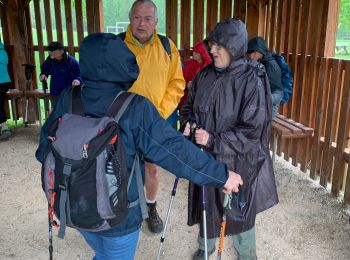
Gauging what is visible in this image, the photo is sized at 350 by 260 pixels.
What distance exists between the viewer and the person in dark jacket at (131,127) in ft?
5.07

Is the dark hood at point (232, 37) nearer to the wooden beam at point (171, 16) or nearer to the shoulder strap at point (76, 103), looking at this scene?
the shoulder strap at point (76, 103)

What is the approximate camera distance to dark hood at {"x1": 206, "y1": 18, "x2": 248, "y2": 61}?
218 centimetres

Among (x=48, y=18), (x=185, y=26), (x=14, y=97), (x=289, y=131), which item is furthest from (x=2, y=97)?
(x=289, y=131)

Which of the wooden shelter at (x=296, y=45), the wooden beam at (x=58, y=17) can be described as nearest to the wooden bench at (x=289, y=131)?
the wooden shelter at (x=296, y=45)

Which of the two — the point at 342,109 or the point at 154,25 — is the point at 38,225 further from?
the point at 342,109

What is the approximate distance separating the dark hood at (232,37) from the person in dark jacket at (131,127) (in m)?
0.78

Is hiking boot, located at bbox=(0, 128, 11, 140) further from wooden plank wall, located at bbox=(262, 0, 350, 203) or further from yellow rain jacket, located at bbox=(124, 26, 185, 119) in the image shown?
wooden plank wall, located at bbox=(262, 0, 350, 203)

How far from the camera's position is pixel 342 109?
3.87 meters

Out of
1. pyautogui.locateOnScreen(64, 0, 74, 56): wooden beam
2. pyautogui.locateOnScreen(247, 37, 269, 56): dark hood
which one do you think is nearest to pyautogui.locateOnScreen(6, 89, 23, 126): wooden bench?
pyautogui.locateOnScreen(64, 0, 74, 56): wooden beam

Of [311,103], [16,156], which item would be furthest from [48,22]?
[311,103]

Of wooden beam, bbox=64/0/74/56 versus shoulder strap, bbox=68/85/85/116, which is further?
wooden beam, bbox=64/0/74/56

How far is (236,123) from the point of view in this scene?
223 centimetres

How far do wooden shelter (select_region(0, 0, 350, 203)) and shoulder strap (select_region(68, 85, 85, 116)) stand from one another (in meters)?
3.03

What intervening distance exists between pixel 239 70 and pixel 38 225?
255cm
